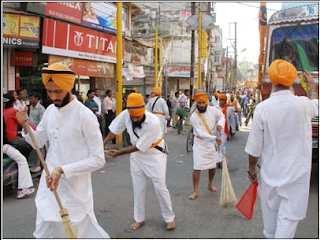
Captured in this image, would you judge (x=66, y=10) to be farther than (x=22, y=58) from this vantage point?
Yes

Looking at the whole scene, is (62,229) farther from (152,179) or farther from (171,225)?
(171,225)

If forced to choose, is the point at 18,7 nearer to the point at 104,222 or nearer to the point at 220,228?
the point at 104,222

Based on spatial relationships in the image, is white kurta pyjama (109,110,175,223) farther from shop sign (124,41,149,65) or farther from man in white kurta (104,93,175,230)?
shop sign (124,41,149,65)

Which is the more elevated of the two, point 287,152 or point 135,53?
point 135,53

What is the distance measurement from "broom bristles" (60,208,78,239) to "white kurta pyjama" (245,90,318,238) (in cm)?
168

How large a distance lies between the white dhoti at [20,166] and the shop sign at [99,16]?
6938 mm

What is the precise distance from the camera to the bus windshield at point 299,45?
755cm

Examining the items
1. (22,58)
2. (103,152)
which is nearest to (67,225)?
(103,152)

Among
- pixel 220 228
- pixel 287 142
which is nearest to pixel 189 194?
pixel 220 228

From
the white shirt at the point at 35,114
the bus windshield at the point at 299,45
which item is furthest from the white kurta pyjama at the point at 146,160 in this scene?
the bus windshield at the point at 299,45

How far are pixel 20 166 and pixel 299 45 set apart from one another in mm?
6105

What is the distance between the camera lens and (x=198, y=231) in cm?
426

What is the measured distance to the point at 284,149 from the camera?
3047mm

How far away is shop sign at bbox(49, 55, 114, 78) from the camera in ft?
34.8
